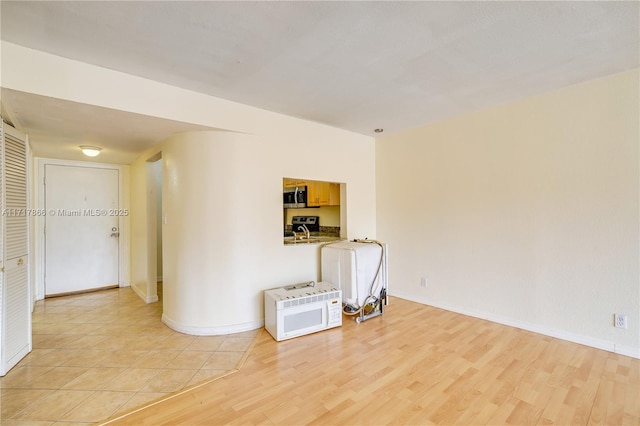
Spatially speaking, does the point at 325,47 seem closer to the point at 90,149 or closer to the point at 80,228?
the point at 90,149

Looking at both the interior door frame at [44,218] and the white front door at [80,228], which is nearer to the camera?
the interior door frame at [44,218]

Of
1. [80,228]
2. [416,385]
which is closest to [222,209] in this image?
[416,385]

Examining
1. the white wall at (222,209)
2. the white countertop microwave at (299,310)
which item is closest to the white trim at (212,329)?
the white wall at (222,209)

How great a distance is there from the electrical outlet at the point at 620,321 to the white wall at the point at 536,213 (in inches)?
1.7

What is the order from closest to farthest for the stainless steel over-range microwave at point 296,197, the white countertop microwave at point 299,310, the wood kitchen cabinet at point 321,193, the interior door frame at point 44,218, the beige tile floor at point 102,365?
the beige tile floor at point 102,365 < the white countertop microwave at point 299,310 < the interior door frame at point 44,218 < the wood kitchen cabinet at point 321,193 < the stainless steel over-range microwave at point 296,197

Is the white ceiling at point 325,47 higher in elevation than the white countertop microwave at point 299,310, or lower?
higher

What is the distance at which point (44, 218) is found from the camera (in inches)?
170

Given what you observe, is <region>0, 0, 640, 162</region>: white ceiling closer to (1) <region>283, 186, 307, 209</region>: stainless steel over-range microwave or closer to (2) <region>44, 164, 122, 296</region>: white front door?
(2) <region>44, 164, 122, 296</region>: white front door

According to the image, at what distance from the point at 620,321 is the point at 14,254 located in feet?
17.8

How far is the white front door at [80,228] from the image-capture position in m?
4.38

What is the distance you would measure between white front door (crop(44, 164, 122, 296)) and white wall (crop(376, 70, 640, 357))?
4.97m

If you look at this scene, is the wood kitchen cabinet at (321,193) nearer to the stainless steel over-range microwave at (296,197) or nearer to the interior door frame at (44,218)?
the stainless steel over-range microwave at (296,197)

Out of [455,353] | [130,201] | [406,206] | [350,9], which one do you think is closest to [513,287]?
[455,353]

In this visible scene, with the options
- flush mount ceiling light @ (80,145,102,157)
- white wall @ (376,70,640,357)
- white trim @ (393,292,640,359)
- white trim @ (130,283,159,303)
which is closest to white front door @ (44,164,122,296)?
white trim @ (130,283,159,303)
